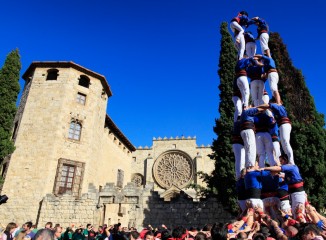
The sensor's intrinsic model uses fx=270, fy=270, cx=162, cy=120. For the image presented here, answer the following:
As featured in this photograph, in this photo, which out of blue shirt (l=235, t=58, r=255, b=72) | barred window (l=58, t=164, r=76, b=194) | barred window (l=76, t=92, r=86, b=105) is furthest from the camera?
barred window (l=76, t=92, r=86, b=105)

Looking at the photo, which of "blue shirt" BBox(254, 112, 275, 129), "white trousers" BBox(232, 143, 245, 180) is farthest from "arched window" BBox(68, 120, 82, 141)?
"blue shirt" BBox(254, 112, 275, 129)

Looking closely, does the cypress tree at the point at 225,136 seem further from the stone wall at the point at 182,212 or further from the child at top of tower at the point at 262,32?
the child at top of tower at the point at 262,32

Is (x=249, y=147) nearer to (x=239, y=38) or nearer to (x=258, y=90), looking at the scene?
(x=258, y=90)

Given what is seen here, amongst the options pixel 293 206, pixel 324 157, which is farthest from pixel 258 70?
pixel 324 157

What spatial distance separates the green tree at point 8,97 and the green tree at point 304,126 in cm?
1776

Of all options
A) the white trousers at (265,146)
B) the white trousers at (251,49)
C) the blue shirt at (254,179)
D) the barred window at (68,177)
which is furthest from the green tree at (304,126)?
the barred window at (68,177)

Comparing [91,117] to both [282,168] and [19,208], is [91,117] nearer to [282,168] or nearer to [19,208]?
[19,208]

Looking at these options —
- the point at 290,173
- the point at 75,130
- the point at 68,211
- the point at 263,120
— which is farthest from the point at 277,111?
the point at 75,130

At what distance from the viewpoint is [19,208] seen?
18.5 m

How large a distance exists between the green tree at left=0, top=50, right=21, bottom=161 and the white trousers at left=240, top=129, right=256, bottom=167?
16037 millimetres

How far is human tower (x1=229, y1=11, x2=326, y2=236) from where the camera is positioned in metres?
6.00

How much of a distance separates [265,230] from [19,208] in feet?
61.0

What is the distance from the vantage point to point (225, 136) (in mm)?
17688

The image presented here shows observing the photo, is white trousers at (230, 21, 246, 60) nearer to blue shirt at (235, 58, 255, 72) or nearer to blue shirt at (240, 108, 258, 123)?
blue shirt at (235, 58, 255, 72)
